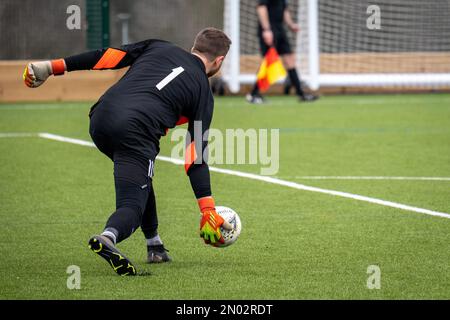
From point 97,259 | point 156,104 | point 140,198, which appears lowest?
point 97,259

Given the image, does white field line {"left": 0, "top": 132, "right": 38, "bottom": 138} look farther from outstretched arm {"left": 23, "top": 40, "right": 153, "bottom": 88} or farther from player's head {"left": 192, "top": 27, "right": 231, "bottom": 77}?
player's head {"left": 192, "top": 27, "right": 231, "bottom": 77}

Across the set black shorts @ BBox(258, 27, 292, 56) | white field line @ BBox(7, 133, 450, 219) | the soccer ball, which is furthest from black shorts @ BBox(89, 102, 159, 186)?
black shorts @ BBox(258, 27, 292, 56)

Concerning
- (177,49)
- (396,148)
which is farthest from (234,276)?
(396,148)

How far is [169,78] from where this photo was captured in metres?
7.00

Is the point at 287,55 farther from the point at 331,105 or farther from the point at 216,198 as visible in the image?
the point at 216,198

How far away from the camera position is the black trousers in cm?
676

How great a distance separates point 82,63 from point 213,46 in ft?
2.66

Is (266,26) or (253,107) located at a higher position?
(266,26)

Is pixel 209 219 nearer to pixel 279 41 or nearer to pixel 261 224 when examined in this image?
pixel 261 224

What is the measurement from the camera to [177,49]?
7.19m

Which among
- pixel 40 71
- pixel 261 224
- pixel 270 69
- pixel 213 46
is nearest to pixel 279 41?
pixel 270 69

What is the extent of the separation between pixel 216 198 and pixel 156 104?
331 cm

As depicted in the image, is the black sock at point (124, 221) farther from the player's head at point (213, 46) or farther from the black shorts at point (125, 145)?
the player's head at point (213, 46)

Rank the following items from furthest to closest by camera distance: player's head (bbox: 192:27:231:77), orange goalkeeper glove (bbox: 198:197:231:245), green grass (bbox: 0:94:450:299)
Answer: player's head (bbox: 192:27:231:77) → orange goalkeeper glove (bbox: 198:197:231:245) → green grass (bbox: 0:94:450:299)
